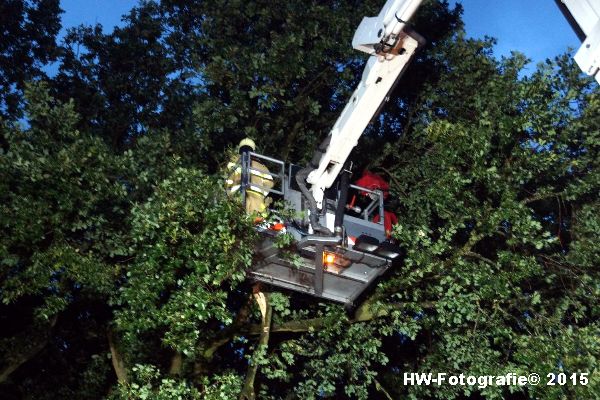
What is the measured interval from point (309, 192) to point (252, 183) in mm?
914

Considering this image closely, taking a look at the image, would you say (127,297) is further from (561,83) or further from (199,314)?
(561,83)

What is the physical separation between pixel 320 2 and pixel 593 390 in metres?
10.8

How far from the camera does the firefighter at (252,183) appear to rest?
12509 millimetres

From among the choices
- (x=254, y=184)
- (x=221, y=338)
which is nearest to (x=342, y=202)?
(x=254, y=184)

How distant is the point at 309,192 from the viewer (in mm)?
12547

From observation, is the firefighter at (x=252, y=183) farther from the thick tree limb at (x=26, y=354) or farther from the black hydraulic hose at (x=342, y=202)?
the thick tree limb at (x=26, y=354)

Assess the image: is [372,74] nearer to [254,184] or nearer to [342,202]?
[342,202]

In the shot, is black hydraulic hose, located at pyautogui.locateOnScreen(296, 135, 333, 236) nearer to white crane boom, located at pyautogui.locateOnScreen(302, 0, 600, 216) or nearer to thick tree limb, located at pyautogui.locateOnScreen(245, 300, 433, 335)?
white crane boom, located at pyautogui.locateOnScreen(302, 0, 600, 216)

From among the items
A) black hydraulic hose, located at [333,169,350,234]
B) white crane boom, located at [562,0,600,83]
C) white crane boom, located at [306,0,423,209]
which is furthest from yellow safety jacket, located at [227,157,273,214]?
white crane boom, located at [562,0,600,83]

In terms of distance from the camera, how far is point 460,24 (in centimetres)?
1931

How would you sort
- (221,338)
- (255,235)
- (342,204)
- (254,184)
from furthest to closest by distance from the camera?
(221,338) → (254,184) → (342,204) → (255,235)

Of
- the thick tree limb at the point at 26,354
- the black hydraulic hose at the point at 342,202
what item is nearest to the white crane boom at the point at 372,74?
the black hydraulic hose at the point at 342,202

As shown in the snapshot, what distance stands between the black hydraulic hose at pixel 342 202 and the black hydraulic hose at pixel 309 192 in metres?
0.20

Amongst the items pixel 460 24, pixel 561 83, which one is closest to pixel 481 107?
pixel 561 83
